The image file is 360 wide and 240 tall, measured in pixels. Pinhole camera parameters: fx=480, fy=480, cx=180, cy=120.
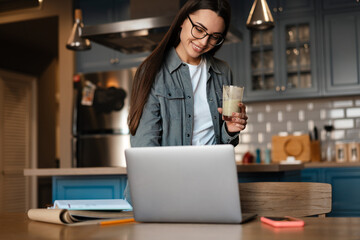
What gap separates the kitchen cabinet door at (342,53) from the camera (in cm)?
441

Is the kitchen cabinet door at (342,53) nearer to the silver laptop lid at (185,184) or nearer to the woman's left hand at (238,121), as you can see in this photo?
the woman's left hand at (238,121)

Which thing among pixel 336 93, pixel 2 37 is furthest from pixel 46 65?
pixel 336 93

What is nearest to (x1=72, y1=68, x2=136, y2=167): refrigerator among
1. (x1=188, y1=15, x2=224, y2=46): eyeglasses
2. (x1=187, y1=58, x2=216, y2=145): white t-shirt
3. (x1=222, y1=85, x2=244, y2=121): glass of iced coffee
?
(x1=187, y1=58, x2=216, y2=145): white t-shirt

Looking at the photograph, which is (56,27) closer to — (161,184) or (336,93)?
(336,93)

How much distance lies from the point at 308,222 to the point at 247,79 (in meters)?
3.60

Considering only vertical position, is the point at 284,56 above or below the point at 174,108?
above

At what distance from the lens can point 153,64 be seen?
183 cm

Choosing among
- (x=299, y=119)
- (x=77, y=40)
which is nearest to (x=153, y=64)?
(x=77, y=40)

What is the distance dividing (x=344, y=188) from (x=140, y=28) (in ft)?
7.38

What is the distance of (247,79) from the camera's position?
473 centimetres

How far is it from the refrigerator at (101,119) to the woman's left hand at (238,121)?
3.02m

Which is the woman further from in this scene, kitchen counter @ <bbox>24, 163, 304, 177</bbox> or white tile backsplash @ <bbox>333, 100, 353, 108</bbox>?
white tile backsplash @ <bbox>333, 100, 353, 108</bbox>

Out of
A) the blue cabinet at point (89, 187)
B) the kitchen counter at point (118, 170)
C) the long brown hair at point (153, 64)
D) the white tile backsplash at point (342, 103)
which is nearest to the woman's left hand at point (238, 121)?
the long brown hair at point (153, 64)

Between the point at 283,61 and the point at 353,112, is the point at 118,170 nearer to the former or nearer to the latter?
the point at 283,61
